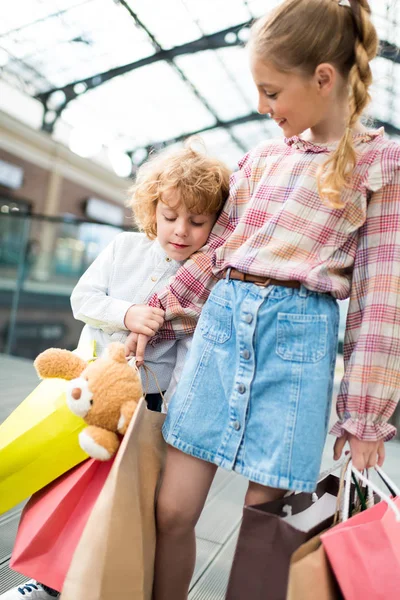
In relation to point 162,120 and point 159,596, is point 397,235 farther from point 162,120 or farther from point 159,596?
point 162,120

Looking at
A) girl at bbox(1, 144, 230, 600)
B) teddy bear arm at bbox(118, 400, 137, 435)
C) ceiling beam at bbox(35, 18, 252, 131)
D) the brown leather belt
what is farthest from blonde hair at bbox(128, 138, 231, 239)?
ceiling beam at bbox(35, 18, 252, 131)

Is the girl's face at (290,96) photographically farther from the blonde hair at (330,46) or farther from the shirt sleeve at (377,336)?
the shirt sleeve at (377,336)

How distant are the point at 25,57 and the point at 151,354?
34.4ft

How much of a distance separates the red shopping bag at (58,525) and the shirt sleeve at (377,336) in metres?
0.49

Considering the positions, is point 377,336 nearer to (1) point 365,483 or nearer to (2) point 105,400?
(1) point 365,483

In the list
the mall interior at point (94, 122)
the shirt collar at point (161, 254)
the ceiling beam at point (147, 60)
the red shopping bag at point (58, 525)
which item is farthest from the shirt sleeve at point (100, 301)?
the ceiling beam at point (147, 60)

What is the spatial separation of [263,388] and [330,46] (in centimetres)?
66

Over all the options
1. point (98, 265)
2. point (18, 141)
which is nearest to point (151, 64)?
point (18, 141)

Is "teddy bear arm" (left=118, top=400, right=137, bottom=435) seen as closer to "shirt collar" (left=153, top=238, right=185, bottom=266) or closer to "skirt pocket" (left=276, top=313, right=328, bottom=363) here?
"skirt pocket" (left=276, top=313, right=328, bottom=363)

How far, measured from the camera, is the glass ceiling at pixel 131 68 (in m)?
9.01

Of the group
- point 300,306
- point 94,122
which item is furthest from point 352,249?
point 94,122

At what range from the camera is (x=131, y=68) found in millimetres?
10719

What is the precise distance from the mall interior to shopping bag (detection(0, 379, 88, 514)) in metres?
0.50

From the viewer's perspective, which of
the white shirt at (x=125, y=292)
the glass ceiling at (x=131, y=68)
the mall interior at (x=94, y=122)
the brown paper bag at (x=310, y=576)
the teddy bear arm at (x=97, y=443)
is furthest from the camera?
the glass ceiling at (x=131, y=68)
